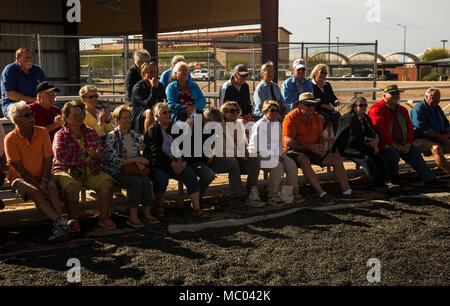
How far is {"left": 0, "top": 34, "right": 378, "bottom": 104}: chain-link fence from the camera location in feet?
39.9

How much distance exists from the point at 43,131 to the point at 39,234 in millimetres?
1088

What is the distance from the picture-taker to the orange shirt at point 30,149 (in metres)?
5.47

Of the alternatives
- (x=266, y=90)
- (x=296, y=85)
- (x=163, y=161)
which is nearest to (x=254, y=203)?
(x=163, y=161)

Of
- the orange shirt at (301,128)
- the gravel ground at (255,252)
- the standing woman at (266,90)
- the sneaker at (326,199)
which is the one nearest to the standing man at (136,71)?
the standing woman at (266,90)

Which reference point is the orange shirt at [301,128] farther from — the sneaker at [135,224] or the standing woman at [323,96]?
the sneaker at [135,224]

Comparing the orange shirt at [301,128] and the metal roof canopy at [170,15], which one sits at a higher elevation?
the metal roof canopy at [170,15]

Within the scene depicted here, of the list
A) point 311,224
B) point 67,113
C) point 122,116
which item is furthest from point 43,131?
point 311,224

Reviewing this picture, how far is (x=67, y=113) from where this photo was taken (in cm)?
572

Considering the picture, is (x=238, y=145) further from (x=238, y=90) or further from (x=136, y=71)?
(x=136, y=71)

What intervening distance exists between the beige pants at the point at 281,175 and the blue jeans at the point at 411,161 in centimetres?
170

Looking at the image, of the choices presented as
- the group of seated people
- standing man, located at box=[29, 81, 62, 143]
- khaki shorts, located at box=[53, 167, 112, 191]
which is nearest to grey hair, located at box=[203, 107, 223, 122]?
the group of seated people

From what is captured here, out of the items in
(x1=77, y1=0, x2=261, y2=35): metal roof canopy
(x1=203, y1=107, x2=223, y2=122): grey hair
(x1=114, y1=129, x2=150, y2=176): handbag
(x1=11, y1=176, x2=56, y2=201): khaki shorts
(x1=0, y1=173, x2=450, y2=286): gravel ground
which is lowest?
(x1=0, y1=173, x2=450, y2=286): gravel ground

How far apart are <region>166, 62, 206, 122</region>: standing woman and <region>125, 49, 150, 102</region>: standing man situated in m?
0.49

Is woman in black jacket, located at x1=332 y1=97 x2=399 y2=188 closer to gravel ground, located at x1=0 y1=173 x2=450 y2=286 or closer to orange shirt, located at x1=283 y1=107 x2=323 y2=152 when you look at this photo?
orange shirt, located at x1=283 y1=107 x2=323 y2=152
